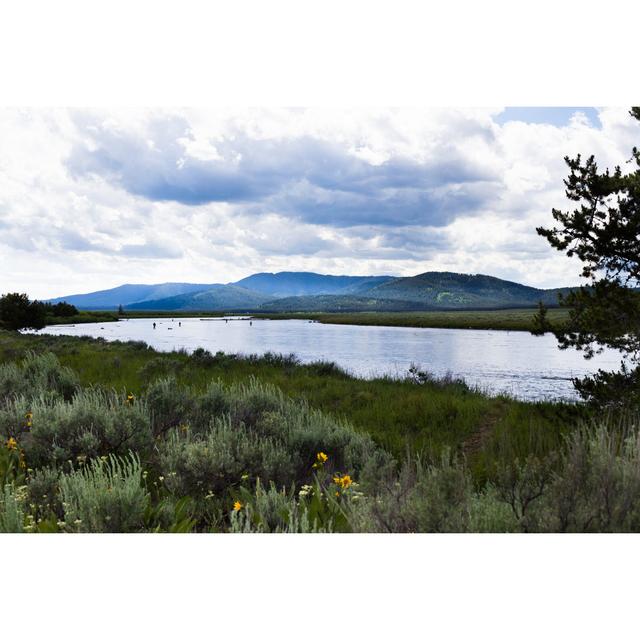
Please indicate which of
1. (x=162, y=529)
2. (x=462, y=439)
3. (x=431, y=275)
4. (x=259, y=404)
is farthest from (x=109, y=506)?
(x=431, y=275)

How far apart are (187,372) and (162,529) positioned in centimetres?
→ 1386

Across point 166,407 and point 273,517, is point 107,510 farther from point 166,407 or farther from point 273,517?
point 166,407

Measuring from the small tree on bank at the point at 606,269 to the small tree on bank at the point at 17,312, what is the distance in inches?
1983

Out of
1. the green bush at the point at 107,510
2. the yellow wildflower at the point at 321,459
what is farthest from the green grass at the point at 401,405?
the green bush at the point at 107,510

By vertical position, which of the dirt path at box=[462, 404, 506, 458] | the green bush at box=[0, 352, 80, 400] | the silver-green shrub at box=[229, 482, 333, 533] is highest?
the green bush at box=[0, 352, 80, 400]

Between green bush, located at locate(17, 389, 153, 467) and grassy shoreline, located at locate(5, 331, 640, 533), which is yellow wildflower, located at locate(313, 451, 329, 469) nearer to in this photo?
grassy shoreline, located at locate(5, 331, 640, 533)

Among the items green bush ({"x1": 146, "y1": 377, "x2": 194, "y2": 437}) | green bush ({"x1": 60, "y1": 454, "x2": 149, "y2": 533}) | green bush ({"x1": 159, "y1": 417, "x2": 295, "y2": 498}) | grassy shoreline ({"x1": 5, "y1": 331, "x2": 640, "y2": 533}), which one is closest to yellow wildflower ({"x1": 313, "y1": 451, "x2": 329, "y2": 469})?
grassy shoreline ({"x1": 5, "y1": 331, "x2": 640, "y2": 533})

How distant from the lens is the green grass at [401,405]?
8.75 metres

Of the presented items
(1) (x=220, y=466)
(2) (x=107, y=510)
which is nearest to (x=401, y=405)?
(1) (x=220, y=466)

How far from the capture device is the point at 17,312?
163 ft

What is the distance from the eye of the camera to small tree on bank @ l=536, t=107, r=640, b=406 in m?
10.5

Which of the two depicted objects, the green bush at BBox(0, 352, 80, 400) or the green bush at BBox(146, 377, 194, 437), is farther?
the green bush at BBox(0, 352, 80, 400)

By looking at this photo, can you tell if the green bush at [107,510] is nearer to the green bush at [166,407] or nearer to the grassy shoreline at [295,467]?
the grassy shoreline at [295,467]

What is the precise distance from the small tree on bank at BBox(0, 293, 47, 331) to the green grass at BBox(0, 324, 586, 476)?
102ft
